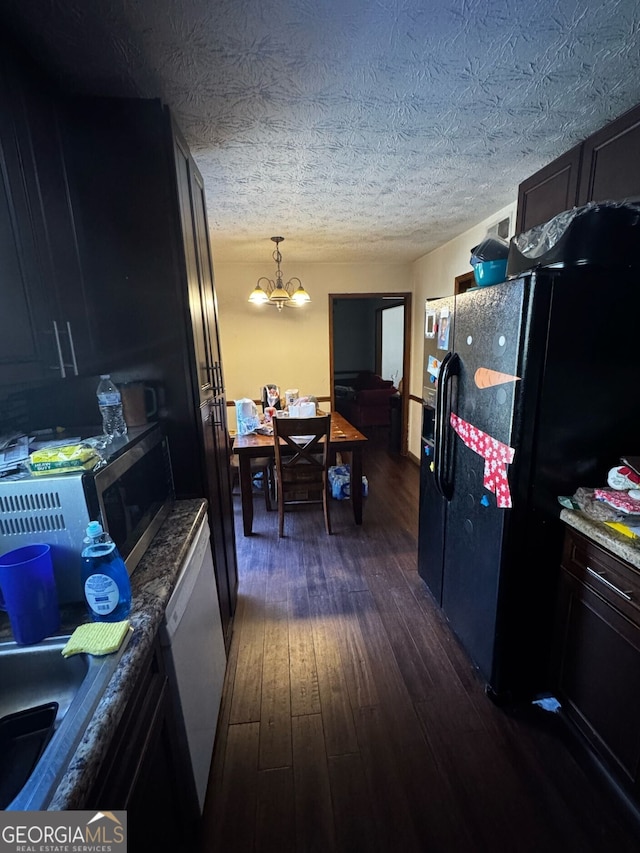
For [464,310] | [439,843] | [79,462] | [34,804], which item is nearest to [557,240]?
[464,310]

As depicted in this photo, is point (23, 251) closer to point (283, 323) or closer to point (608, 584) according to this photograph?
point (608, 584)

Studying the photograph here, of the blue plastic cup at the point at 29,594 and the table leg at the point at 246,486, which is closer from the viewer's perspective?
the blue plastic cup at the point at 29,594

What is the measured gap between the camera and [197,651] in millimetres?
1214

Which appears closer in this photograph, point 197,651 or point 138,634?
point 138,634

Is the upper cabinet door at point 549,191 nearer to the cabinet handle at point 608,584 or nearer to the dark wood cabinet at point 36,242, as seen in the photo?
the cabinet handle at point 608,584

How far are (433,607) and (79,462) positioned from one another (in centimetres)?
196

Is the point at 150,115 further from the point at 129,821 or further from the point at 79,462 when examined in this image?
the point at 129,821

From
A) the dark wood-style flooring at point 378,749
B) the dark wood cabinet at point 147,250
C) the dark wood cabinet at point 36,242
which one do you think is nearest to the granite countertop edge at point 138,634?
the dark wood cabinet at point 147,250

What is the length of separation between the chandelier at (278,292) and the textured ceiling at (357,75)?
4.74ft

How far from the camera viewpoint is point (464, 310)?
1.58m

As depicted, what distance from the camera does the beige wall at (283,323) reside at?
4.30 meters

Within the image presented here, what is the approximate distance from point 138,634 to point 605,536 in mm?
1369

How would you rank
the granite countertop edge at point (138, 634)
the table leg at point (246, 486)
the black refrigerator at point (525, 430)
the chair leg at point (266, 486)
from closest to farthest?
the granite countertop edge at point (138, 634) → the black refrigerator at point (525, 430) → the table leg at point (246, 486) → the chair leg at point (266, 486)

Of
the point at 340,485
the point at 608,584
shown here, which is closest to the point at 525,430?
the point at 608,584
